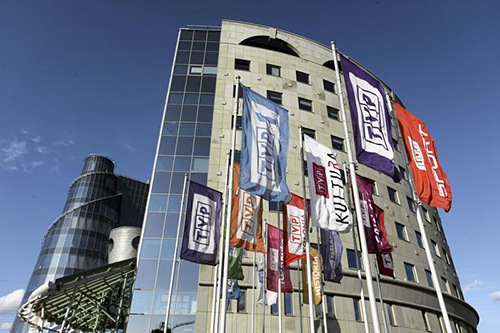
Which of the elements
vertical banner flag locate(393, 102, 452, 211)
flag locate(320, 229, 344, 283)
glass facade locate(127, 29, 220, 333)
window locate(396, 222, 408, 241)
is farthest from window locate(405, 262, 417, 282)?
vertical banner flag locate(393, 102, 452, 211)

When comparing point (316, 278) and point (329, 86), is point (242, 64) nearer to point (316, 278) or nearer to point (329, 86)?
point (329, 86)

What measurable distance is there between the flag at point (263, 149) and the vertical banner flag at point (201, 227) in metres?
4.47

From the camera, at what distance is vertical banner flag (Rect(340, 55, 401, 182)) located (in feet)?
30.9

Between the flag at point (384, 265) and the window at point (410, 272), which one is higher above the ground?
the window at point (410, 272)

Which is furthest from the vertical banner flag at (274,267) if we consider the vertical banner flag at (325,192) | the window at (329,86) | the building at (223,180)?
the window at (329,86)

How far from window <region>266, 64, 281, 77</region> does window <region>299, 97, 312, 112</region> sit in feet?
12.9

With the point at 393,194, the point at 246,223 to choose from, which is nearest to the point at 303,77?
the point at 393,194

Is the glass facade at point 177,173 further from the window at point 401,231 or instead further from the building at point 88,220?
the building at point 88,220

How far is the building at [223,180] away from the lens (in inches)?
867

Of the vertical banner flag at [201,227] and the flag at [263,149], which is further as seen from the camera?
the vertical banner flag at [201,227]

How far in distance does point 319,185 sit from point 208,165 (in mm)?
16760

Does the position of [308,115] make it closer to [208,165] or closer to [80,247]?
[208,165]

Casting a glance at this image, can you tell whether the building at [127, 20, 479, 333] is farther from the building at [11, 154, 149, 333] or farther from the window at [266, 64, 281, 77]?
the building at [11, 154, 149, 333]

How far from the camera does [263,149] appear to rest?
11070 mm
